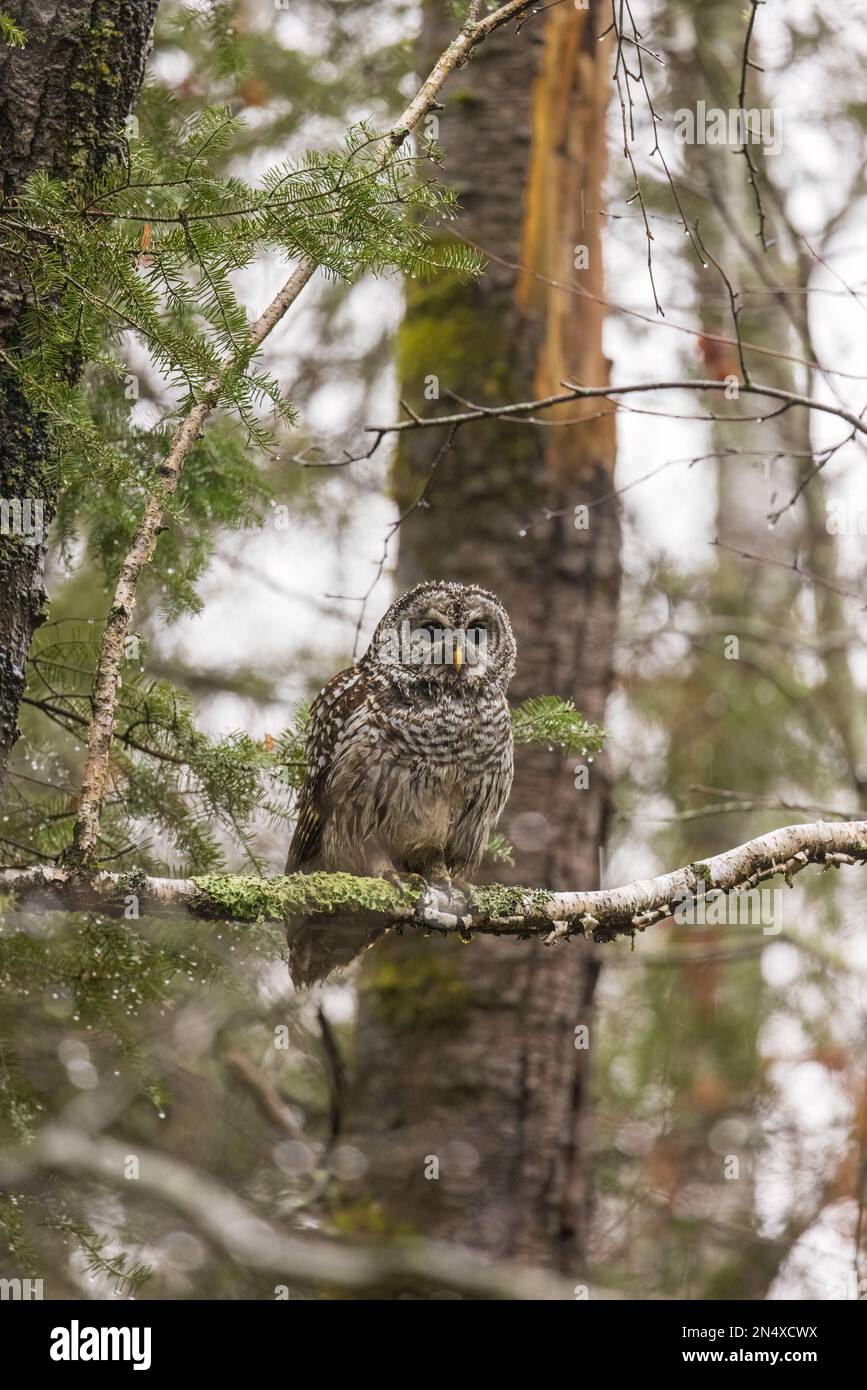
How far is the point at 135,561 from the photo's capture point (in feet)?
10.5

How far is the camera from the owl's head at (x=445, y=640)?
4.65 metres

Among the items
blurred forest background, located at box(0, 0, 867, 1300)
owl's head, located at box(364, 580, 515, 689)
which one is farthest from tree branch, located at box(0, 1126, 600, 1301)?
owl's head, located at box(364, 580, 515, 689)

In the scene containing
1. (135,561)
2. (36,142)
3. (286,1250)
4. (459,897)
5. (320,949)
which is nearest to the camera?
(135,561)

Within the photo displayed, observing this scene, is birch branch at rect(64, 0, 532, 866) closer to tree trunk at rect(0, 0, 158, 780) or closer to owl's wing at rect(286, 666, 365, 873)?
tree trunk at rect(0, 0, 158, 780)

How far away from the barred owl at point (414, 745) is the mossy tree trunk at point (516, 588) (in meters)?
0.90

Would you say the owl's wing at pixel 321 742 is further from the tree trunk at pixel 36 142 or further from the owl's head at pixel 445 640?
the tree trunk at pixel 36 142

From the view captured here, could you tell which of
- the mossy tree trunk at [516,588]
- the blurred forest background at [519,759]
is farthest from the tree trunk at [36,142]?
the mossy tree trunk at [516,588]

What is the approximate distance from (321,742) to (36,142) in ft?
6.82

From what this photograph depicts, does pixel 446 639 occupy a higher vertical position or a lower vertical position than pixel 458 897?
higher

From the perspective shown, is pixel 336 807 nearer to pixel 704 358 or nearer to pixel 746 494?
pixel 704 358

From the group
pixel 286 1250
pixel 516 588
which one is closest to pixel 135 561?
pixel 516 588

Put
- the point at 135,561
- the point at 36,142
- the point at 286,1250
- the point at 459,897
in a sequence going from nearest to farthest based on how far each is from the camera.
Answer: the point at 135,561, the point at 36,142, the point at 459,897, the point at 286,1250

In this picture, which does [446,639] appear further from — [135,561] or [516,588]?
[135,561]

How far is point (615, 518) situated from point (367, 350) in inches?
124
